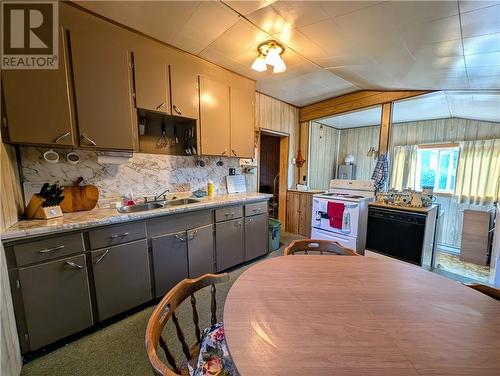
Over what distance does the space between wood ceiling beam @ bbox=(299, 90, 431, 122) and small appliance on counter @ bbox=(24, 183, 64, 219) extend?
152 inches

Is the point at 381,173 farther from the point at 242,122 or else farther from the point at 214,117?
the point at 214,117

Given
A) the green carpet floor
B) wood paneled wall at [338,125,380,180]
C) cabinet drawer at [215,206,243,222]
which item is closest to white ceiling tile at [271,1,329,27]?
cabinet drawer at [215,206,243,222]

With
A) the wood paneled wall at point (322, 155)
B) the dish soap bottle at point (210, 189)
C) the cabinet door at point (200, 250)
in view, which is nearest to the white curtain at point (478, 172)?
the wood paneled wall at point (322, 155)

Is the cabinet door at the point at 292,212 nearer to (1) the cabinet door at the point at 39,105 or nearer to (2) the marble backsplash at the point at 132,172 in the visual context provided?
(2) the marble backsplash at the point at 132,172

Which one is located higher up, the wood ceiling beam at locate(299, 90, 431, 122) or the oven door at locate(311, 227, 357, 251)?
the wood ceiling beam at locate(299, 90, 431, 122)

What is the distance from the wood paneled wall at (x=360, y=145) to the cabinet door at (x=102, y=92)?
18.6ft

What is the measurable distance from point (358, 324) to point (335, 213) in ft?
8.20

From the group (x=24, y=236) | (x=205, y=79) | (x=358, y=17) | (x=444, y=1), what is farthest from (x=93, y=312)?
(x=444, y=1)

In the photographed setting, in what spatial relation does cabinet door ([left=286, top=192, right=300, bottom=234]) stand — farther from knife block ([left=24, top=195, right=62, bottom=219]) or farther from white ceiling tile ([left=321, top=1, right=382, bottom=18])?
knife block ([left=24, top=195, right=62, bottom=219])

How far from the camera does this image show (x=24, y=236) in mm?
1269

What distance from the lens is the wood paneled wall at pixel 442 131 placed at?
12.7 feet

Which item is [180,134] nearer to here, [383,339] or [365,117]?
[383,339]

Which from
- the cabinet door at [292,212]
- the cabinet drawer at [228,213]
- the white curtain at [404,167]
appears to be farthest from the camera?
the white curtain at [404,167]

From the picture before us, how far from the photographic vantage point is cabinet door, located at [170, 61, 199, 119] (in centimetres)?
212
